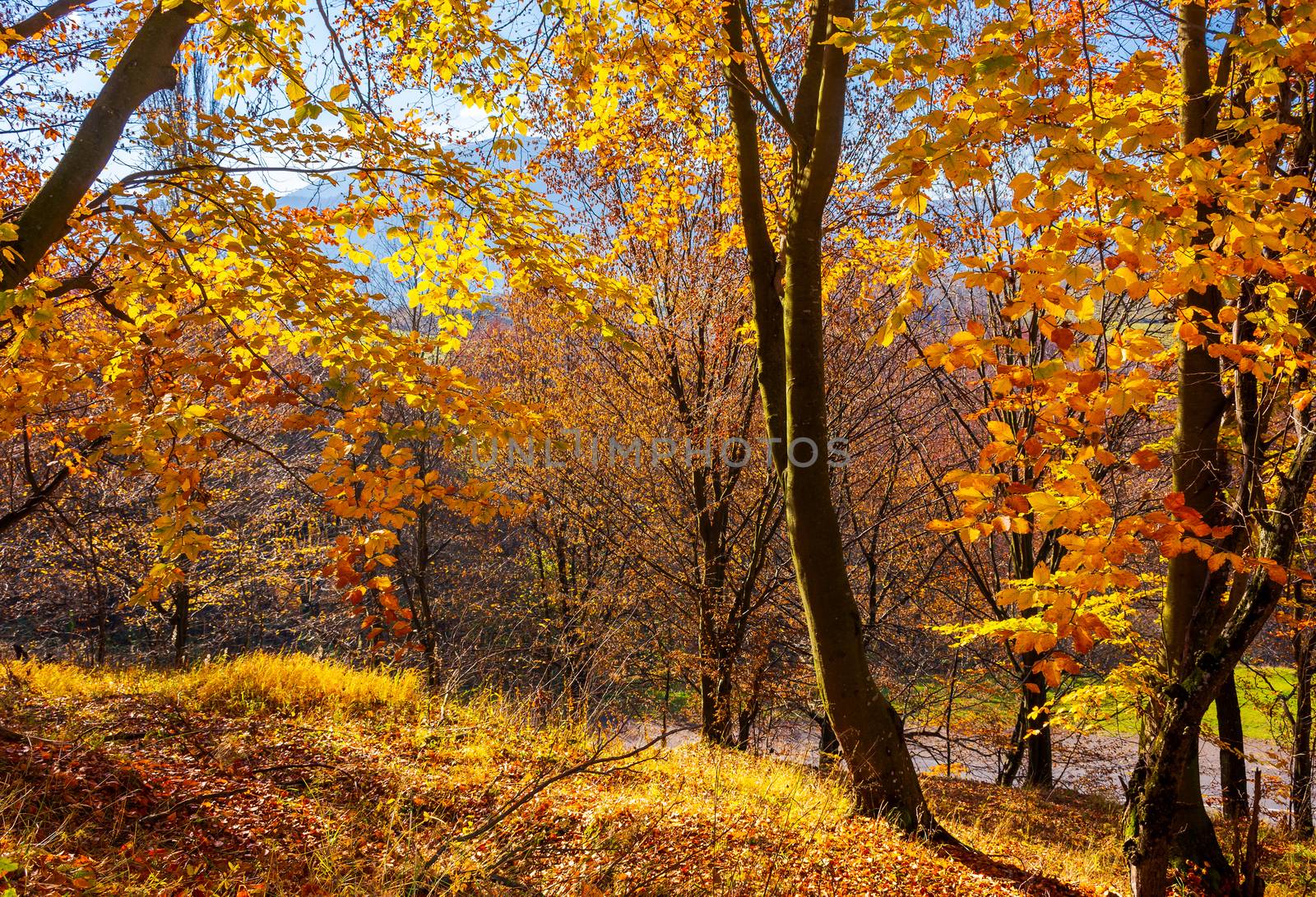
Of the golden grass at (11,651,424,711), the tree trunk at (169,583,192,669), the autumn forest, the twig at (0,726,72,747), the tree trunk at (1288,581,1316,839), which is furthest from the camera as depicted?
the tree trunk at (169,583,192,669)

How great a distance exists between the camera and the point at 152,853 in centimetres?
280

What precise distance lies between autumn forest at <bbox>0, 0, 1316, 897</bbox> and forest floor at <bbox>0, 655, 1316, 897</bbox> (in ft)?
0.11

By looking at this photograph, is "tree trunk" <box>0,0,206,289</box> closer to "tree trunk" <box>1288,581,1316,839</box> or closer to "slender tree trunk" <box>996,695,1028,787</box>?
"tree trunk" <box>1288,581,1316,839</box>

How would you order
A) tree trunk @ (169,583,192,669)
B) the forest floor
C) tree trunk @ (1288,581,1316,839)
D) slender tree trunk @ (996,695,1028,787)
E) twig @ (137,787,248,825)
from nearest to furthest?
the forest floor → twig @ (137,787,248,825) → tree trunk @ (1288,581,1316,839) → slender tree trunk @ (996,695,1028,787) → tree trunk @ (169,583,192,669)

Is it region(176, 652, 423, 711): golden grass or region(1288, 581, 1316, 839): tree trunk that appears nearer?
→ region(176, 652, 423, 711): golden grass

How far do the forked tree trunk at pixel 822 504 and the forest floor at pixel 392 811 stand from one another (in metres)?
0.29

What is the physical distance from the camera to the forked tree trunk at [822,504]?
4301mm

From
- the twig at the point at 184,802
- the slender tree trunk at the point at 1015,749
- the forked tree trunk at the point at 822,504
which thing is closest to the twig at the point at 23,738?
the twig at the point at 184,802

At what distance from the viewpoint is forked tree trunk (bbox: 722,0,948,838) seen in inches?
169

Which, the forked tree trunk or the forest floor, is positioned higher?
the forked tree trunk

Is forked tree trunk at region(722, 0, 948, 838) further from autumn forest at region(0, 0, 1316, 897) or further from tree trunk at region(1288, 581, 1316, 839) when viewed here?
tree trunk at region(1288, 581, 1316, 839)

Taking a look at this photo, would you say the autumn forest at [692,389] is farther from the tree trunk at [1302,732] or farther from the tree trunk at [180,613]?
the tree trunk at [180,613]

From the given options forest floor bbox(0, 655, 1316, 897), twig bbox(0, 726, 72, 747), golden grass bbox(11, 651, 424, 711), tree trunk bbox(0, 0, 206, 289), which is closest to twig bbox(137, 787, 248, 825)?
forest floor bbox(0, 655, 1316, 897)

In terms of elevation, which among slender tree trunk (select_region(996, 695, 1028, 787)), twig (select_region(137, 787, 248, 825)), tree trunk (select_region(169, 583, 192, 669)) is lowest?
slender tree trunk (select_region(996, 695, 1028, 787))
